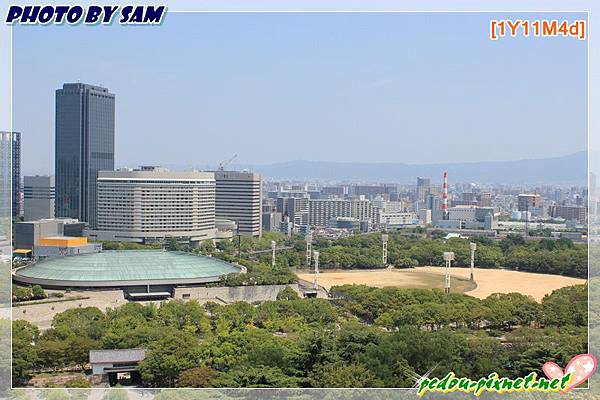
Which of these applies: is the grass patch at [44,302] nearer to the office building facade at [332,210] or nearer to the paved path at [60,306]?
the paved path at [60,306]

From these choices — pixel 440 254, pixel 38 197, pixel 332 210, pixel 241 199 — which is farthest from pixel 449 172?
pixel 38 197

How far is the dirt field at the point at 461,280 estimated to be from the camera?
48.2 feet

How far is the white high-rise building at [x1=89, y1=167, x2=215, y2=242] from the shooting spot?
21.4m

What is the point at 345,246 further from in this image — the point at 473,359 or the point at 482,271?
the point at 473,359

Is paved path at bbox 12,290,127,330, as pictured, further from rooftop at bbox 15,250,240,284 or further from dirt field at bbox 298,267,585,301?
dirt field at bbox 298,267,585,301

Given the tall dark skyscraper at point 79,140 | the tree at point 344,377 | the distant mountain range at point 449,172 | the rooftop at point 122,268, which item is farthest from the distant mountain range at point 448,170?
the tree at point 344,377

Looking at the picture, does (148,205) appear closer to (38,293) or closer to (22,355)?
(38,293)

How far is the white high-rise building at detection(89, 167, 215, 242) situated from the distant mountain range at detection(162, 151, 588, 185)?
329 cm

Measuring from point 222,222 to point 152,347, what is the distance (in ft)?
52.8

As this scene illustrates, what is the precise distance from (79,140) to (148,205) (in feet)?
22.9

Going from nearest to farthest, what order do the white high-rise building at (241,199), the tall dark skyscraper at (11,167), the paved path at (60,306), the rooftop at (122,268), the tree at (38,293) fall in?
1. the paved path at (60,306)
2. the tree at (38,293)
3. the rooftop at (122,268)
4. the tall dark skyscraper at (11,167)
5. the white high-rise building at (241,199)

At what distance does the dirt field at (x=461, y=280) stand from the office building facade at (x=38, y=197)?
11.7 meters

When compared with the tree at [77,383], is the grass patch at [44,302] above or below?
above

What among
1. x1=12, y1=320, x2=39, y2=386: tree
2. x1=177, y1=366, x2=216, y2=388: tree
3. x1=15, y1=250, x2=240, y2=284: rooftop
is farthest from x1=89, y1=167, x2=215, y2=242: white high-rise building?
x1=177, y1=366, x2=216, y2=388: tree
